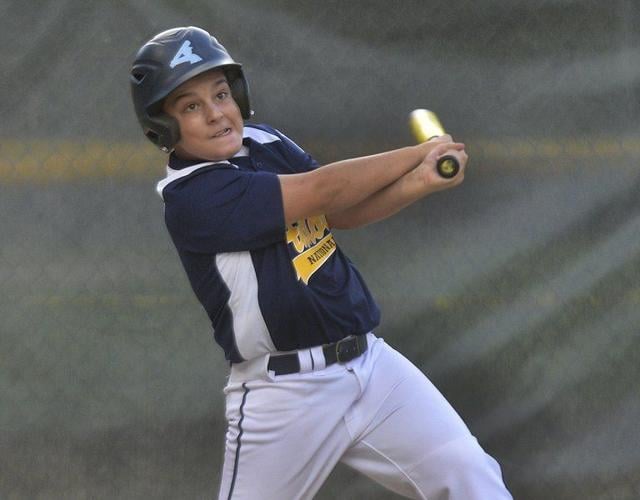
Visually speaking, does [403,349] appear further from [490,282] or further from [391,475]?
[391,475]

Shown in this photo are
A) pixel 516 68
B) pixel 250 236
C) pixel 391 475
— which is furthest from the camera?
pixel 516 68

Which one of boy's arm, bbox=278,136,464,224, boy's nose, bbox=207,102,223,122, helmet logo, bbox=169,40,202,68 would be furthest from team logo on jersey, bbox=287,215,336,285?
helmet logo, bbox=169,40,202,68

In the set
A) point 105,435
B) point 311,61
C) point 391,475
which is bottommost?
point 391,475

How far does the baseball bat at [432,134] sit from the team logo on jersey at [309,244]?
34 centimetres

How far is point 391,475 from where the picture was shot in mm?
3088

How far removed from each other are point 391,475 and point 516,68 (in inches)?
51.0

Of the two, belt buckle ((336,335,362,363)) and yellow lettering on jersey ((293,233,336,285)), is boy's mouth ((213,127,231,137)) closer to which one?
yellow lettering on jersey ((293,233,336,285))

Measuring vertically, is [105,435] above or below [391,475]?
above

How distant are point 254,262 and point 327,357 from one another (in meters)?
0.30

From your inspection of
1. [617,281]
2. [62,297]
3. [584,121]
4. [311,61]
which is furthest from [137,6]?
[617,281]

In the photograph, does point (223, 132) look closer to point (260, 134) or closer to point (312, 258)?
point (260, 134)

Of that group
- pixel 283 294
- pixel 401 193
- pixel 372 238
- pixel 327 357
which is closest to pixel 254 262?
pixel 283 294

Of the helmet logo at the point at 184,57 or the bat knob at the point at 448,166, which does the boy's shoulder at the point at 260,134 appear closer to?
the helmet logo at the point at 184,57

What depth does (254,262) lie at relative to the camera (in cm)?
295
